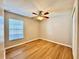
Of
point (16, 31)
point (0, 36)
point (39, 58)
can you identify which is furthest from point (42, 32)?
point (0, 36)

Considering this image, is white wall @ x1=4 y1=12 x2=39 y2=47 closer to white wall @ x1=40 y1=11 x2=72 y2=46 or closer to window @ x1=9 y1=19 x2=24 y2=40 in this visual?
window @ x1=9 y1=19 x2=24 y2=40

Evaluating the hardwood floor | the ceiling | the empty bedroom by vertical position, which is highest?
the ceiling

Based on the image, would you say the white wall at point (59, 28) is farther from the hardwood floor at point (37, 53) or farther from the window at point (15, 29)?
the window at point (15, 29)

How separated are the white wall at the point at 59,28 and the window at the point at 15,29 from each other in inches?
94.1

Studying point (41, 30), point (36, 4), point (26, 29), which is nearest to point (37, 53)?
point (36, 4)

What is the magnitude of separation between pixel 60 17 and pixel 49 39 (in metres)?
2.15

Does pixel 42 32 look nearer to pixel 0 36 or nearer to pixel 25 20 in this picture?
pixel 25 20

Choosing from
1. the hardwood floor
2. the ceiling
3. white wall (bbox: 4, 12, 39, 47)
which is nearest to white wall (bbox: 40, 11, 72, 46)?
white wall (bbox: 4, 12, 39, 47)

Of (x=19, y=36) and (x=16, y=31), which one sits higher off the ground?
(x=16, y=31)

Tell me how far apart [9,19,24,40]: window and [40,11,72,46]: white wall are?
7.84 feet

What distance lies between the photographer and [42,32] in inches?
287

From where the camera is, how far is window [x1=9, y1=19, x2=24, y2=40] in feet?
14.7

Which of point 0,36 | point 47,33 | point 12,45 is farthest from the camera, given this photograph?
point 47,33

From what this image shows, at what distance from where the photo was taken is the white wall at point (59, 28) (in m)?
4.92
